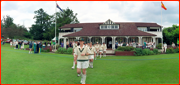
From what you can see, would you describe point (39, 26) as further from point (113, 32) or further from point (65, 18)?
point (113, 32)

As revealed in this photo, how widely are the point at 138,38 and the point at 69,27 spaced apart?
16.7 metres

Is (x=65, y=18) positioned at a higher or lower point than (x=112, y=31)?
higher

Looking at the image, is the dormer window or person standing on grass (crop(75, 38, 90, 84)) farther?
the dormer window

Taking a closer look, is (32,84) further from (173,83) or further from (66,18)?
(66,18)

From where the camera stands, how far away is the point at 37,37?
211 feet

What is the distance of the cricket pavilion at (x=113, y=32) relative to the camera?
102 ft

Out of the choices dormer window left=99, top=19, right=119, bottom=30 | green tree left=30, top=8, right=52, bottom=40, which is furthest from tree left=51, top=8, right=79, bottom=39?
dormer window left=99, top=19, right=119, bottom=30

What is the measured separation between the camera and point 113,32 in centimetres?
3200

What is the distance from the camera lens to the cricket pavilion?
102 feet

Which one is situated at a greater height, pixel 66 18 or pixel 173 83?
pixel 66 18

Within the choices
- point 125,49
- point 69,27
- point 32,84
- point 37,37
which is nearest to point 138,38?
point 125,49

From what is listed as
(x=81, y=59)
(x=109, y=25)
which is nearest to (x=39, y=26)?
(x=109, y=25)

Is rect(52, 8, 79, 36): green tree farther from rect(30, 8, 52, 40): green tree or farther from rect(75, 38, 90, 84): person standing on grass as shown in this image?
rect(75, 38, 90, 84): person standing on grass

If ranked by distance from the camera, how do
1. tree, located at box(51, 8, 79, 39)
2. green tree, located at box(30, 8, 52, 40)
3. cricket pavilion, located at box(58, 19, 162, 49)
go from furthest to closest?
green tree, located at box(30, 8, 52, 40) < tree, located at box(51, 8, 79, 39) < cricket pavilion, located at box(58, 19, 162, 49)
